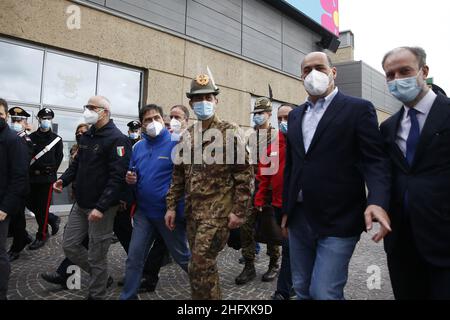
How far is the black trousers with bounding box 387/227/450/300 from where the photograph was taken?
70.4 inches

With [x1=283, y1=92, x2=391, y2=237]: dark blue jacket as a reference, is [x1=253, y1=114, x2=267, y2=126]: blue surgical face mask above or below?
above

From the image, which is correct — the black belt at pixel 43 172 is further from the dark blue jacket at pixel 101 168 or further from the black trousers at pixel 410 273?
the black trousers at pixel 410 273

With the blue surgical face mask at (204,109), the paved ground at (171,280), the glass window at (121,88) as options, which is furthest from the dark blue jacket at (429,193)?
the glass window at (121,88)

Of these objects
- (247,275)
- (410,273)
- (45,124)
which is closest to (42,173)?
(45,124)

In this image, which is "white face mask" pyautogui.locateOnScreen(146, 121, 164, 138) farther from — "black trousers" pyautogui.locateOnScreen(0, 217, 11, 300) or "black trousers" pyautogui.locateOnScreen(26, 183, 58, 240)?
"black trousers" pyautogui.locateOnScreen(26, 183, 58, 240)

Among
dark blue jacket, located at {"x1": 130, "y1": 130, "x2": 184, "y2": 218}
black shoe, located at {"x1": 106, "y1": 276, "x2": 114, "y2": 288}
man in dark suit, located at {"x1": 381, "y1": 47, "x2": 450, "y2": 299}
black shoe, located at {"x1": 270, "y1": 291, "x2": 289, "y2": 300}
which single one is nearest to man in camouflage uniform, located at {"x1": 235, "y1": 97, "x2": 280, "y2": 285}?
black shoe, located at {"x1": 270, "y1": 291, "x2": 289, "y2": 300}

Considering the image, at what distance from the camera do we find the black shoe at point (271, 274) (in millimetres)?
4023

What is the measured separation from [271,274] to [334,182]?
2.43 metres

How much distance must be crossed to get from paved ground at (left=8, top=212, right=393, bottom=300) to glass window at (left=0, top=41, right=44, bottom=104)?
349 centimetres

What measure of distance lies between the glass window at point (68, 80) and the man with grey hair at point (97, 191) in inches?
190

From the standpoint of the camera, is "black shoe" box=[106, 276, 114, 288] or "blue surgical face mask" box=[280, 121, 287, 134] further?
"blue surgical face mask" box=[280, 121, 287, 134]

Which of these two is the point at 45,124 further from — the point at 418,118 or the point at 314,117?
the point at 418,118

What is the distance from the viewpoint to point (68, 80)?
7641mm
